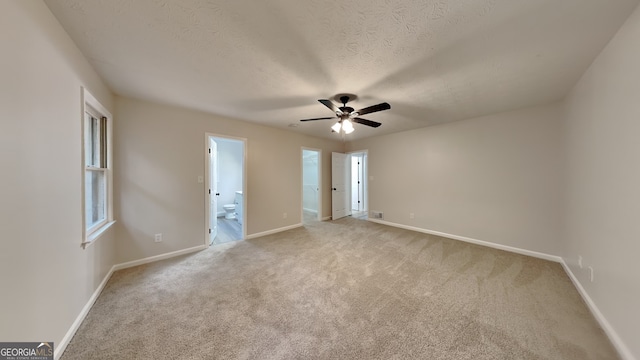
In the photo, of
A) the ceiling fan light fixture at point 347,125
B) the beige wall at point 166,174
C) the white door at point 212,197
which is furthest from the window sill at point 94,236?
the ceiling fan light fixture at point 347,125

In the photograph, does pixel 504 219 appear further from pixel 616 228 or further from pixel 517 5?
pixel 517 5

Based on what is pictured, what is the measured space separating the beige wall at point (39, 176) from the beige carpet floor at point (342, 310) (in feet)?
1.65

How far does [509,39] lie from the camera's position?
1589 mm

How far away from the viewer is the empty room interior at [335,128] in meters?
1.31

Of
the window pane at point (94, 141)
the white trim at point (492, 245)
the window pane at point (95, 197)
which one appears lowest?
the white trim at point (492, 245)

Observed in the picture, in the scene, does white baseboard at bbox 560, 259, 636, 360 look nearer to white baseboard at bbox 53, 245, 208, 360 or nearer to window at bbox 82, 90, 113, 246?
white baseboard at bbox 53, 245, 208, 360

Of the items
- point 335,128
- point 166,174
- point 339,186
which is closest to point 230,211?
point 166,174

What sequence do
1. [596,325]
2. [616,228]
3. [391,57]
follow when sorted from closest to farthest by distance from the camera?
[616,228]
[596,325]
[391,57]

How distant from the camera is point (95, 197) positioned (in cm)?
236

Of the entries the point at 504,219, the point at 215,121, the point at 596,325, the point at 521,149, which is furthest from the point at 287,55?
the point at 504,219

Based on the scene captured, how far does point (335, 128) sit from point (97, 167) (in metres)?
2.96

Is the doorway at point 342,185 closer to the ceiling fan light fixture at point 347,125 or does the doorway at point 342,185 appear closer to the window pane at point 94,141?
the ceiling fan light fixture at point 347,125

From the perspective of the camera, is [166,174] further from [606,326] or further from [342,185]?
[606,326]

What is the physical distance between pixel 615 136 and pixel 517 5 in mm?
1387
